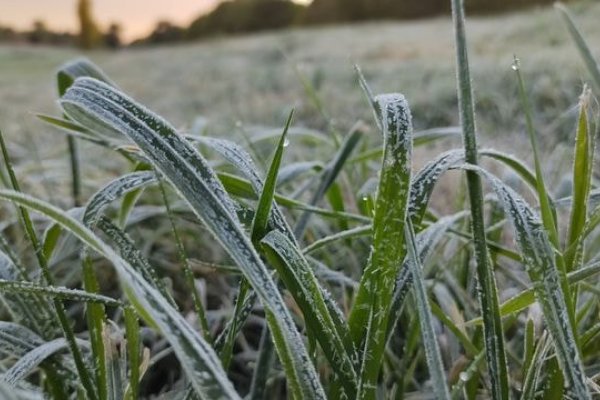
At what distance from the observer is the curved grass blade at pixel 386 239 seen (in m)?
0.35

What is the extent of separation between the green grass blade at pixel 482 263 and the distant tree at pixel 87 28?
16.7m

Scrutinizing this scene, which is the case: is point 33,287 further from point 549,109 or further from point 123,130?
point 549,109

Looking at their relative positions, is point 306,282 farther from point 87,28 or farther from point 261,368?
point 87,28

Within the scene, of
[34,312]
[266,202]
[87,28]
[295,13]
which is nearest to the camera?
[266,202]

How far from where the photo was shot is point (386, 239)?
0.35 m

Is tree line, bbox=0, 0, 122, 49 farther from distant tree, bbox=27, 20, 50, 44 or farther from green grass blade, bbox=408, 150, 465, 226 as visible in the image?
green grass blade, bbox=408, 150, 465, 226

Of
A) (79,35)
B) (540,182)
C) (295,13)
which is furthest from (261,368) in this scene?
(79,35)

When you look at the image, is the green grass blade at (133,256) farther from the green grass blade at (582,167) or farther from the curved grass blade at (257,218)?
the green grass blade at (582,167)

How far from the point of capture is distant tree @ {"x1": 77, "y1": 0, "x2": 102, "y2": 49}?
52.7ft

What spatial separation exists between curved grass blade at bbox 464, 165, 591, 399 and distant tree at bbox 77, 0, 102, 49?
54.9ft

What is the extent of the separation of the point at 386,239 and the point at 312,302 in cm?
5

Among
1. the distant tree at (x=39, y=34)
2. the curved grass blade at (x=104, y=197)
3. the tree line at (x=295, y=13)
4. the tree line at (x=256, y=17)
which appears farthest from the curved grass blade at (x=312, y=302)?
the distant tree at (x=39, y=34)

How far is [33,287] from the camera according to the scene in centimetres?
36

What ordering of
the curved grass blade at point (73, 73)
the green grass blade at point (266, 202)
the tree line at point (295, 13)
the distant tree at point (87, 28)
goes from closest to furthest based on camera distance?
the green grass blade at point (266, 202)
the curved grass blade at point (73, 73)
the tree line at point (295, 13)
the distant tree at point (87, 28)
